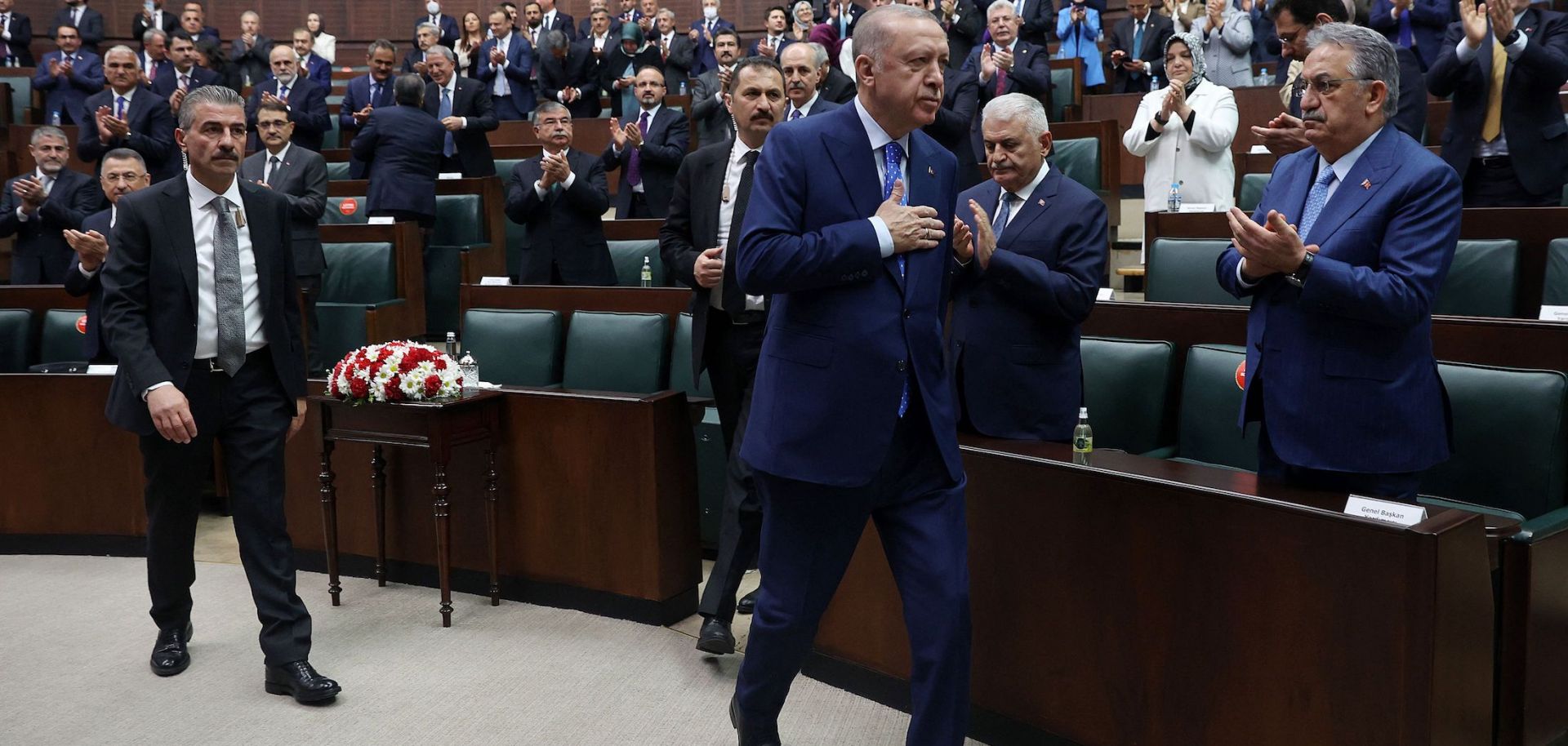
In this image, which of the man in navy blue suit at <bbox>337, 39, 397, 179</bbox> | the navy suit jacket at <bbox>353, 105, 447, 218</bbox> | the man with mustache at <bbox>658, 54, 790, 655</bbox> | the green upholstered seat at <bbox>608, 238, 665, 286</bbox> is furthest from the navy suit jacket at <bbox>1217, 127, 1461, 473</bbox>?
the man in navy blue suit at <bbox>337, 39, 397, 179</bbox>

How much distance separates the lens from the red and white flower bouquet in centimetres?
314

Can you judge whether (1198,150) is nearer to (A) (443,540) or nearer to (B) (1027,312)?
(B) (1027,312)

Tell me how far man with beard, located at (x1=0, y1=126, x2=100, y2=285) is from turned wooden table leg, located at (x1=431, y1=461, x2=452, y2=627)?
11.1 ft

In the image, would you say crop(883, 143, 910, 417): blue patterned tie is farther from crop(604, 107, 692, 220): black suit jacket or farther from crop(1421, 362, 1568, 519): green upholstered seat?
crop(604, 107, 692, 220): black suit jacket

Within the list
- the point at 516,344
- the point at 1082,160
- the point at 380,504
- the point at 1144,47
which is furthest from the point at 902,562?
the point at 1144,47

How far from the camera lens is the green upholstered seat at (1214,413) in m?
2.71

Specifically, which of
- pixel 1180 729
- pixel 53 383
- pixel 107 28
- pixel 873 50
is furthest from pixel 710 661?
pixel 107 28

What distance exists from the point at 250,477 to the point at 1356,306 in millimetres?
2140

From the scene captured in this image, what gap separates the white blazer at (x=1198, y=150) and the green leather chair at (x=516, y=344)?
7.79 ft

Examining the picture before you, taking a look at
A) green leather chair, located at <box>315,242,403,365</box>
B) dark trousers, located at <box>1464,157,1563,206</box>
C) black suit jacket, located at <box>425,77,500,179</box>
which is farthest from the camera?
black suit jacket, located at <box>425,77,500,179</box>

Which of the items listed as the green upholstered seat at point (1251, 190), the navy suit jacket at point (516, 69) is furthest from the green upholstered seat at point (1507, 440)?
the navy suit jacket at point (516, 69)

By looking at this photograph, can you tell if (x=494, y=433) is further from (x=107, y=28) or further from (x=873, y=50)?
(x=107, y=28)

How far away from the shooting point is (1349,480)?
1958 millimetres

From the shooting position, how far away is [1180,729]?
198 cm
